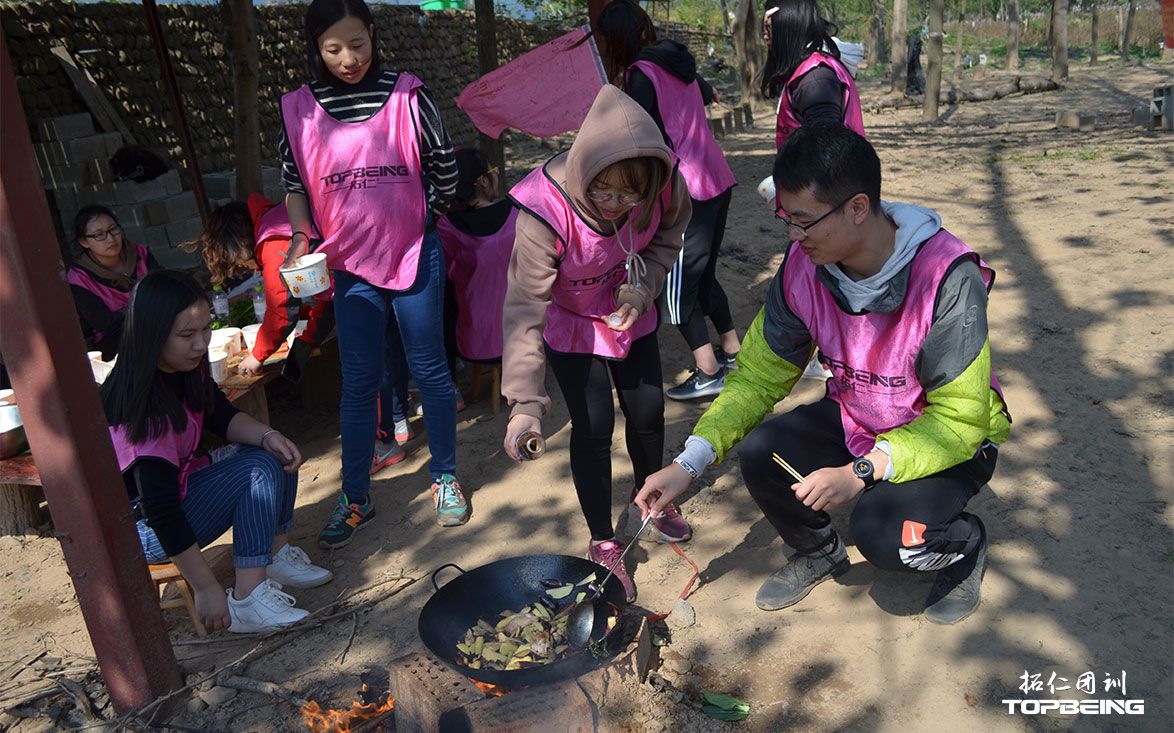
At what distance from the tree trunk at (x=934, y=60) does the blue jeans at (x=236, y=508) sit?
1141 cm

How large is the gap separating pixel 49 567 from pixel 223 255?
1631 millimetres

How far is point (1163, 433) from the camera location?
3.47 metres

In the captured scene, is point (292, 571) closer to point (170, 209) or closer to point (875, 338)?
point (875, 338)

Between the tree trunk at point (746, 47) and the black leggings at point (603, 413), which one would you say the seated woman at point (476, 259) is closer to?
the black leggings at point (603, 413)

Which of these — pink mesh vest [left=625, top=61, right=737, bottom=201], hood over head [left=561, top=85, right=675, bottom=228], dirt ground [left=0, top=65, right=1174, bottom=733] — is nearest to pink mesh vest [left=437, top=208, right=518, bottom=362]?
dirt ground [left=0, top=65, right=1174, bottom=733]

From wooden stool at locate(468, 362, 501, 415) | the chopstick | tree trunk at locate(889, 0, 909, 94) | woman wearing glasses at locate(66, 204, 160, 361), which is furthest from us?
tree trunk at locate(889, 0, 909, 94)

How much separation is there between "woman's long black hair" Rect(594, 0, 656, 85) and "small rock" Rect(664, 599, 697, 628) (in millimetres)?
2350

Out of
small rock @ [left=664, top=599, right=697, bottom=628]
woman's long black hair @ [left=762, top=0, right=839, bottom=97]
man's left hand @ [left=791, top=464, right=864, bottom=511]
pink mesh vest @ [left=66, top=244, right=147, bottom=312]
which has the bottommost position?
small rock @ [left=664, top=599, right=697, bottom=628]

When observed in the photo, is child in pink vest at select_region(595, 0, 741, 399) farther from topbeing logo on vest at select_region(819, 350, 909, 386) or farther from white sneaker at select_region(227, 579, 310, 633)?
white sneaker at select_region(227, 579, 310, 633)

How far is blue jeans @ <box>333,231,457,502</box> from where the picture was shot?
3.43 metres

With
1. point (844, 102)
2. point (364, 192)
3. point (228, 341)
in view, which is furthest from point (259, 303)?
point (844, 102)

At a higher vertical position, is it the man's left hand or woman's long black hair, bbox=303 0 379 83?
woman's long black hair, bbox=303 0 379 83

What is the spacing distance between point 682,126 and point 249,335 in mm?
2156

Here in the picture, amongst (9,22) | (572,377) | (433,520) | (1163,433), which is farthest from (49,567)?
(9,22)
